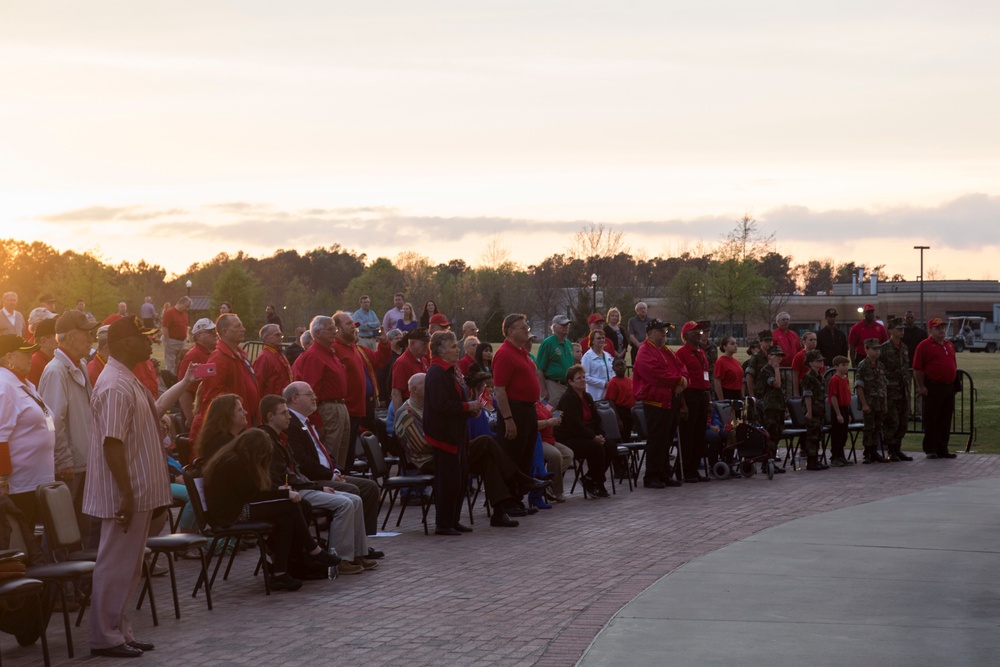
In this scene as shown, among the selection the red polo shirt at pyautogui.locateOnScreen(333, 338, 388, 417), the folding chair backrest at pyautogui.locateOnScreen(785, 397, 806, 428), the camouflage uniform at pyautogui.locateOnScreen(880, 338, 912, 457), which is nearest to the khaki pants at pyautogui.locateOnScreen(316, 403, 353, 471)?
the red polo shirt at pyautogui.locateOnScreen(333, 338, 388, 417)

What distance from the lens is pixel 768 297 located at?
86.9 metres

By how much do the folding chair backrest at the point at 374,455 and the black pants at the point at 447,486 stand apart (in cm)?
Answer: 60

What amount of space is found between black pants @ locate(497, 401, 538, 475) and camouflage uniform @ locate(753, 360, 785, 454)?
5.09 meters

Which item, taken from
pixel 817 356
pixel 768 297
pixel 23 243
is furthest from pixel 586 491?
pixel 23 243

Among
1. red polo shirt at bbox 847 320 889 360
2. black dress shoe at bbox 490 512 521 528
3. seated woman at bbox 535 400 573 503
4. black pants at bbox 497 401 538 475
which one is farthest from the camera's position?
red polo shirt at bbox 847 320 889 360

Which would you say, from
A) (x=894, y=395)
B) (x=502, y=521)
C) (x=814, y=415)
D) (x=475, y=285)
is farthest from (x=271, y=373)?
(x=475, y=285)

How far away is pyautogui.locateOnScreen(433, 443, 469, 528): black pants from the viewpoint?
453 inches

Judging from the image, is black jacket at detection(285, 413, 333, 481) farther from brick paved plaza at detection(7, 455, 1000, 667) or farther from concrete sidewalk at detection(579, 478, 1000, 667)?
concrete sidewalk at detection(579, 478, 1000, 667)

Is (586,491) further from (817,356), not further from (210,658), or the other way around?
(210,658)

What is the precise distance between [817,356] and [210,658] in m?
12.4

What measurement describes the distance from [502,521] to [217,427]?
3.74m

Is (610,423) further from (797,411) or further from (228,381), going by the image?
(228,381)

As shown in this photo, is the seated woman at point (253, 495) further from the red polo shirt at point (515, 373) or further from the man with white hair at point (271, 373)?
the red polo shirt at point (515, 373)

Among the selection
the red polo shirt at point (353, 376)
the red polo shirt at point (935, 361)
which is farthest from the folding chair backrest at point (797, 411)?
the red polo shirt at point (353, 376)
